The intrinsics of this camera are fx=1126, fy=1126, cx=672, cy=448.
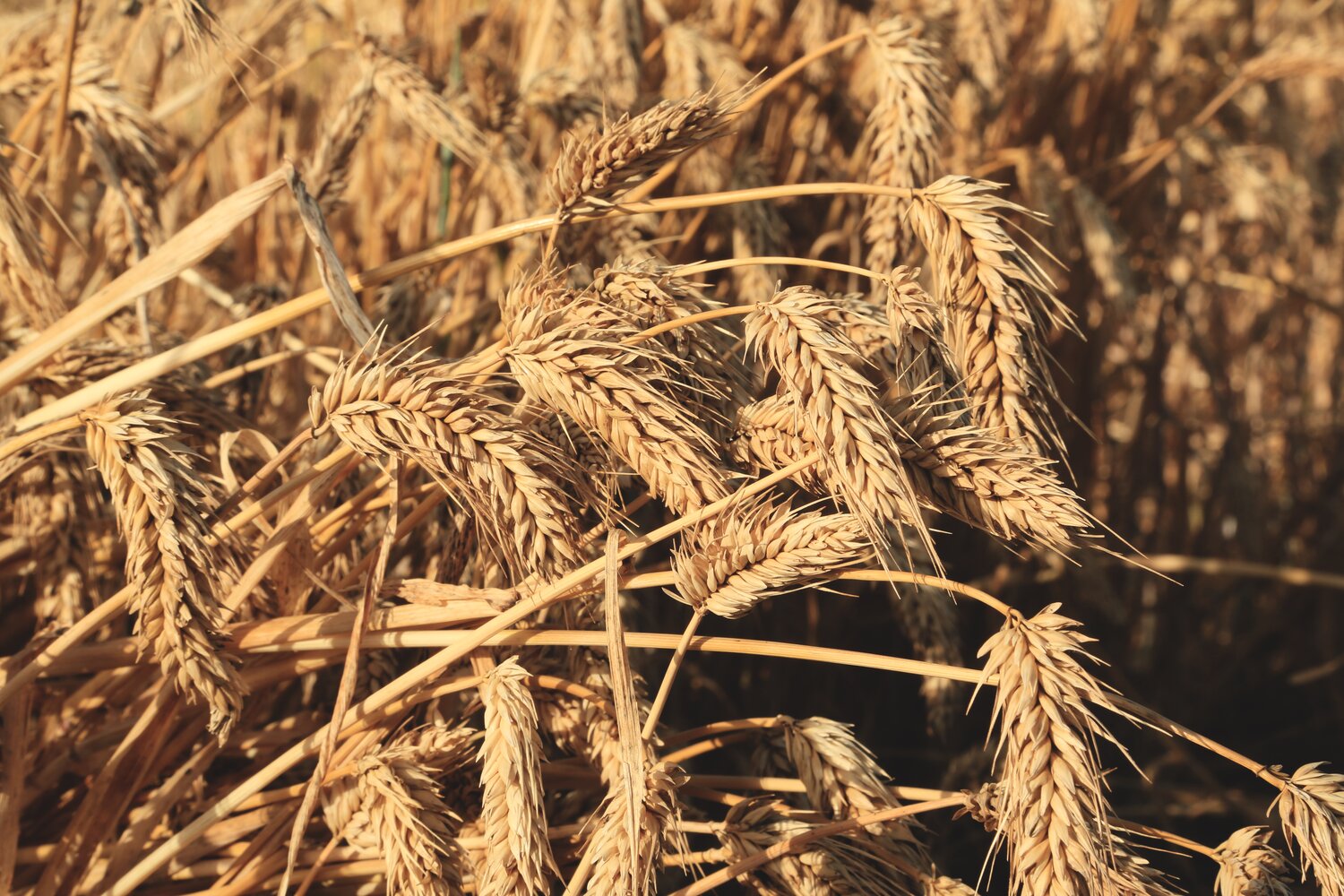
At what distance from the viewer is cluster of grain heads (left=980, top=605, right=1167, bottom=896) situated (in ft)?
3.32

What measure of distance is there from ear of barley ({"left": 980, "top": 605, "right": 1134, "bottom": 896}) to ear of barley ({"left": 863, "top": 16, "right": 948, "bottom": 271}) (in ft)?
2.45

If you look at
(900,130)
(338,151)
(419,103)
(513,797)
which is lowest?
(513,797)

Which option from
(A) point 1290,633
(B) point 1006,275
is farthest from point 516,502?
(A) point 1290,633

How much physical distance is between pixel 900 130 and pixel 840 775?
3.17 ft

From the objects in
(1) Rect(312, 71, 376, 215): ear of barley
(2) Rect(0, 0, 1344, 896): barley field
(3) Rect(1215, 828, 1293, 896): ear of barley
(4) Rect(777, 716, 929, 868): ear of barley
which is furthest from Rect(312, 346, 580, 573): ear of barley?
(1) Rect(312, 71, 376, 215): ear of barley

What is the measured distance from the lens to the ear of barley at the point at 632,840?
1.02 m

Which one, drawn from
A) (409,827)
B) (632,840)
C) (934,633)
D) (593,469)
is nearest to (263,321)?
(593,469)

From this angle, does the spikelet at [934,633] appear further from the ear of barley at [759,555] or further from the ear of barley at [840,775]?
the ear of barley at [759,555]

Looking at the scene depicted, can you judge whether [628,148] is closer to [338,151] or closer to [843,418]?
[843,418]

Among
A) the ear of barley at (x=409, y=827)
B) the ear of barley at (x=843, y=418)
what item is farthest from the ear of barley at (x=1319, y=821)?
the ear of barley at (x=409, y=827)

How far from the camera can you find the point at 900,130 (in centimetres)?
171

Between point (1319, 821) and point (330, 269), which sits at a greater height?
point (330, 269)

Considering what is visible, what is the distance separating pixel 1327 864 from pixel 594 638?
74cm

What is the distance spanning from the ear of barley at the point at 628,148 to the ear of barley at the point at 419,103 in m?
0.55
